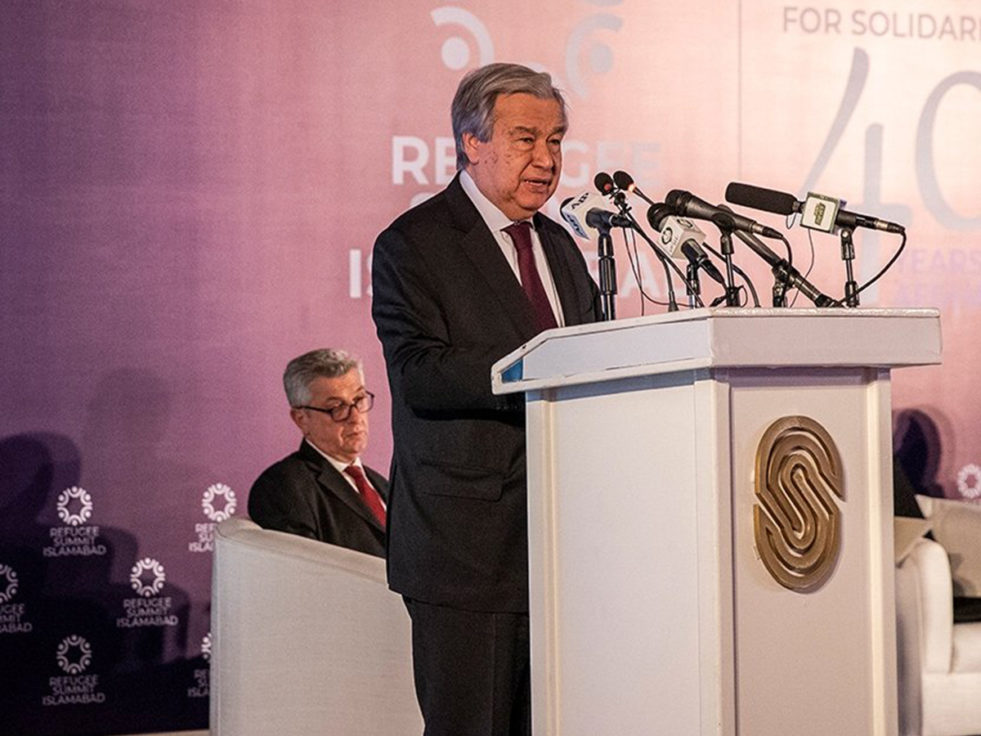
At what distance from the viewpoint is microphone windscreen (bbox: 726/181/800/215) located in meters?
2.27

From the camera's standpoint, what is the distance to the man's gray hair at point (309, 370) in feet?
14.4

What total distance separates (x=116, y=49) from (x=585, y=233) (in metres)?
2.45

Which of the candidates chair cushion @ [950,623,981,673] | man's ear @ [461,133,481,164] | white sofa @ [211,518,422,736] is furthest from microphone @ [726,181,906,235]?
chair cushion @ [950,623,981,673]

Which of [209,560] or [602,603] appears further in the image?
[209,560]

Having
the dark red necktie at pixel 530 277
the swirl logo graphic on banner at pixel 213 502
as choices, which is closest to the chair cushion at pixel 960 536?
the swirl logo graphic on banner at pixel 213 502

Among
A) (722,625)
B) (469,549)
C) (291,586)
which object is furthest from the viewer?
(291,586)

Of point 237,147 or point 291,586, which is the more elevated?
point 237,147

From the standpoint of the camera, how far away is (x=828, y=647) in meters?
1.72

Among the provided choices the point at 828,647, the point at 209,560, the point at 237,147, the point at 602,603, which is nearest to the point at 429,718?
the point at 602,603

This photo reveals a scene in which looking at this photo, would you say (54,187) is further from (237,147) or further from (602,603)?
(602,603)

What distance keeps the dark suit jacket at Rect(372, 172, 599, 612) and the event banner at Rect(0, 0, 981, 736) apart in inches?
74.2

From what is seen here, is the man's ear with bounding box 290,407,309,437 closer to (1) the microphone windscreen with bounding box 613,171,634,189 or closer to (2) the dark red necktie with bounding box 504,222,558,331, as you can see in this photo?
(2) the dark red necktie with bounding box 504,222,558,331

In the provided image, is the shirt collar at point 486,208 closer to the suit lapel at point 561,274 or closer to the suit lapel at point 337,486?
the suit lapel at point 561,274

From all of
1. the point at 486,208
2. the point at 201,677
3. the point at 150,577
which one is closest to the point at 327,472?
the point at 150,577
